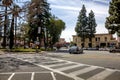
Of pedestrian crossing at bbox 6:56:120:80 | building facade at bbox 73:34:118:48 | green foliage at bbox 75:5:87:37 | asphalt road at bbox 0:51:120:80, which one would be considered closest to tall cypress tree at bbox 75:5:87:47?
green foliage at bbox 75:5:87:37

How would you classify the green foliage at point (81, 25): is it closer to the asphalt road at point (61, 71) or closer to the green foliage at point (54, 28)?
the green foliage at point (54, 28)

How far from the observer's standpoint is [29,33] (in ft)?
273

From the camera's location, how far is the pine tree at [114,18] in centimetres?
5606

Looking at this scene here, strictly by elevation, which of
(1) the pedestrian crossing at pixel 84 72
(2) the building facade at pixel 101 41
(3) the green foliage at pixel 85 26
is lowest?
(1) the pedestrian crossing at pixel 84 72

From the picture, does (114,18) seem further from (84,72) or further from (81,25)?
(81,25)

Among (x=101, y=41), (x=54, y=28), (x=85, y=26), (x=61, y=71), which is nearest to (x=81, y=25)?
(x=85, y=26)

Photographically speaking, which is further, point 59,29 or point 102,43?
point 102,43

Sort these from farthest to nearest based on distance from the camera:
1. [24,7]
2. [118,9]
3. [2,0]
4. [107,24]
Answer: [107,24]
[118,9]
[24,7]
[2,0]

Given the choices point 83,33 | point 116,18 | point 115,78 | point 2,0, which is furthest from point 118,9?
point 83,33

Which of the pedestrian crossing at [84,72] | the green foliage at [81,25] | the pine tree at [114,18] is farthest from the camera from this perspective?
the green foliage at [81,25]

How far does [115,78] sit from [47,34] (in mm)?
74545

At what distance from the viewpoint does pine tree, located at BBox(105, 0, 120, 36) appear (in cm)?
5606

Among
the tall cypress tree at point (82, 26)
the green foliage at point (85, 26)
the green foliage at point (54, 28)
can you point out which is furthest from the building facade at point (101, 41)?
the green foliage at point (54, 28)

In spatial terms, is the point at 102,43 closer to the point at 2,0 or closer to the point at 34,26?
the point at 34,26
